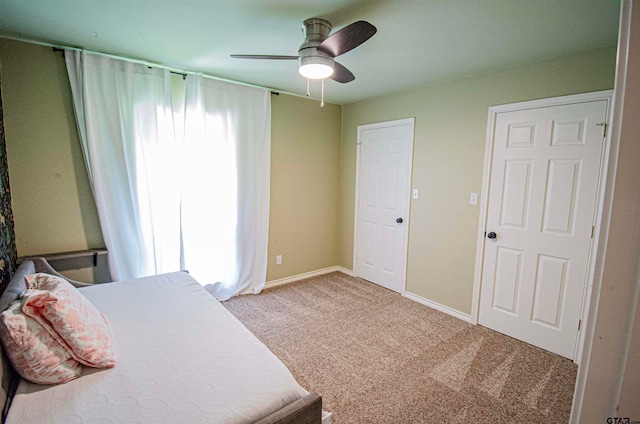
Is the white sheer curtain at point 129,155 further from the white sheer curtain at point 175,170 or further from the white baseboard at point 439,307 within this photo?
the white baseboard at point 439,307

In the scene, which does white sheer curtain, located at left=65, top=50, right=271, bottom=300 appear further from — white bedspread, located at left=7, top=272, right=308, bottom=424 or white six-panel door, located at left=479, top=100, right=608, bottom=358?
white six-panel door, located at left=479, top=100, right=608, bottom=358

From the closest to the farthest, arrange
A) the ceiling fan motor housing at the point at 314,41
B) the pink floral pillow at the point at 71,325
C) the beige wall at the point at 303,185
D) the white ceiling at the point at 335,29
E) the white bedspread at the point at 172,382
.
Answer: the white bedspread at the point at 172,382, the pink floral pillow at the point at 71,325, the white ceiling at the point at 335,29, the ceiling fan motor housing at the point at 314,41, the beige wall at the point at 303,185

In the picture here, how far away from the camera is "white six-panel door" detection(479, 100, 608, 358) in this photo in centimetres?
225

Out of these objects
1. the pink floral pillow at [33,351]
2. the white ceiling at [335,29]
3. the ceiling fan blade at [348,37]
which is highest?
the white ceiling at [335,29]

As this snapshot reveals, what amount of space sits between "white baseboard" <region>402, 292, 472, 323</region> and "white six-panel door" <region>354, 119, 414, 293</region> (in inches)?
6.0

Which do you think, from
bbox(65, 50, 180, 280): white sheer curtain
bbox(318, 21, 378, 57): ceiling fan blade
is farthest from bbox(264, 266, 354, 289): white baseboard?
bbox(318, 21, 378, 57): ceiling fan blade

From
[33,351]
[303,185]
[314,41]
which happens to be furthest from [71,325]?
[303,185]

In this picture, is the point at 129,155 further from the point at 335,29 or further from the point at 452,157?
the point at 452,157

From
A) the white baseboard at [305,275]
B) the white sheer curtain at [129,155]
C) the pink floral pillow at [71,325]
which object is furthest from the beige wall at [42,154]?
the white baseboard at [305,275]

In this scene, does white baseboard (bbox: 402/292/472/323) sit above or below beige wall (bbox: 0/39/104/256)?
below

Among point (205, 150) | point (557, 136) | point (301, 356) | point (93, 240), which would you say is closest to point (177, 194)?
point (205, 150)

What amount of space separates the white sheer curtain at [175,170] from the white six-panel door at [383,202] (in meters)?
1.32

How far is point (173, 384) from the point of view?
120cm

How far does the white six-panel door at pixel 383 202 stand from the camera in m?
3.48
